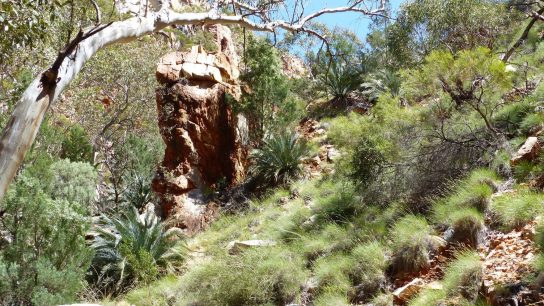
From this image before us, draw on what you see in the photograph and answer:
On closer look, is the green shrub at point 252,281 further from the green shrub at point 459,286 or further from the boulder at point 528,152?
the boulder at point 528,152

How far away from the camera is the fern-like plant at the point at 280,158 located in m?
10.9

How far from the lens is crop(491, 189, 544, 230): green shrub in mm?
4906

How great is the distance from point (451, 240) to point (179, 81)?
8145 mm

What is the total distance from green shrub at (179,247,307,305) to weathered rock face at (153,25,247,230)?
4391 millimetres

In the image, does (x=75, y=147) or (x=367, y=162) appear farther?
(x=75, y=147)

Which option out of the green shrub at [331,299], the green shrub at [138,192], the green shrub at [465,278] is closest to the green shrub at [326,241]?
the green shrub at [331,299]

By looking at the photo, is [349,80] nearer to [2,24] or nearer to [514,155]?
[514,155]

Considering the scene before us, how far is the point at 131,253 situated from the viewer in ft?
26.7

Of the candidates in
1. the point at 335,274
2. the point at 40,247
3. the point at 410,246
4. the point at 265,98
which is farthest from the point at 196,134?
the point at 410,246

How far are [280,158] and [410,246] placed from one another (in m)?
5.70

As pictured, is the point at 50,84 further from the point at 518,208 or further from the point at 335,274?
the point at 518,208

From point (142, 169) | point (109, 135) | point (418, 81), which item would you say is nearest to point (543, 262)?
point (418, 81)

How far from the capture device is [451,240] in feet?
17.6

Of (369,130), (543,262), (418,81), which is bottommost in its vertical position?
(543,262)
